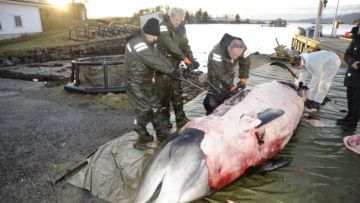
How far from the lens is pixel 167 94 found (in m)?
5.03

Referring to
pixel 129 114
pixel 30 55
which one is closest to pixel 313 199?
pixel 129 114

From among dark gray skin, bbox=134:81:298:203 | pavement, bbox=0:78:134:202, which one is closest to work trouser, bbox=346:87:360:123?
dark gray skin, bbox=134:81:298:203

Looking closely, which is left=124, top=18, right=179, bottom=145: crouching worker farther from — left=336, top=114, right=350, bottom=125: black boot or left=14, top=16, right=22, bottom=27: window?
left=14, top=16, right=22, bottom=27: window

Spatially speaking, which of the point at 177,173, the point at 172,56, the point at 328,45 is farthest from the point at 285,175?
the point at 328,45

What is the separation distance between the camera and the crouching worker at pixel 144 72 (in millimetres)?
3953

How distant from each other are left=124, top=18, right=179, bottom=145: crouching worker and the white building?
23121mm

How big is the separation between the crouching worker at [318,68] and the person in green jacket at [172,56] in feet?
8.54

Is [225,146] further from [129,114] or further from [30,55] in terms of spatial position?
[30,55]

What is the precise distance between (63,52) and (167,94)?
18.8m

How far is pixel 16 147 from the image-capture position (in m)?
4.73

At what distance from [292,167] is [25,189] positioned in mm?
3857

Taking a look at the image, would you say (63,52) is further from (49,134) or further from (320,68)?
(320,68)

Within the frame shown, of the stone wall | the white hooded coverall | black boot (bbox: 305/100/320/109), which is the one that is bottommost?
the stone wall

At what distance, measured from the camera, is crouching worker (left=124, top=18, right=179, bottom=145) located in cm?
395
